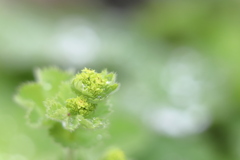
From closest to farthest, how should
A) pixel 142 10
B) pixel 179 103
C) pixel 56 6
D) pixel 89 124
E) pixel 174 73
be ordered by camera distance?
1. pixel 89 124
2. pixel 179 103
3. pixel 174 73
4. pixel 142 10
5. pixel 56 6

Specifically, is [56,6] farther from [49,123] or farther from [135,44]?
[49,123]

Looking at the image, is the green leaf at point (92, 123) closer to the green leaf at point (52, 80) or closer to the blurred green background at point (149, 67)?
the green leaf at point (52, 80)

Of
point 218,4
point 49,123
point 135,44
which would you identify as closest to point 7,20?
point 135,44

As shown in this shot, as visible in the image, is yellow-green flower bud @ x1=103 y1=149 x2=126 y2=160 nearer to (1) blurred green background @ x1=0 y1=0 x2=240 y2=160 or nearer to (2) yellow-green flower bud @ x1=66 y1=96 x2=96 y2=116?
A: (2) yellow-green flower bud @ x1=66 y1=96 x2=96 y2=116

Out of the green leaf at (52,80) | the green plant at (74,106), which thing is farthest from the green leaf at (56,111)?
the green leaf at (52,80)

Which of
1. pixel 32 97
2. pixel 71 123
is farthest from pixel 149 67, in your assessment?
pixel 71 123
